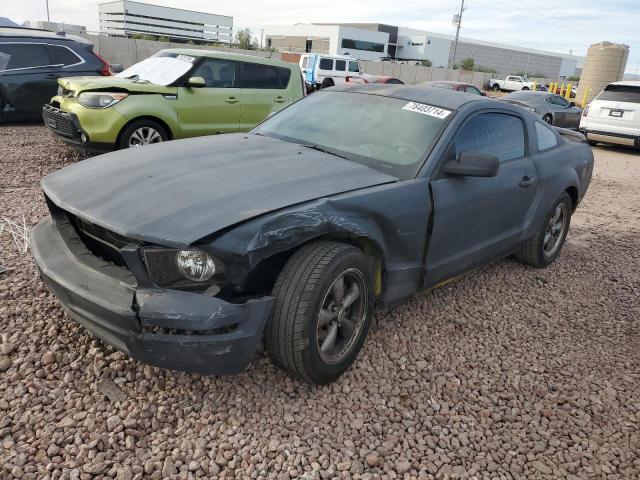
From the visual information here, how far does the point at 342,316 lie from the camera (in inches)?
108

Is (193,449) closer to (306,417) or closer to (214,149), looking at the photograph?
(306,417)

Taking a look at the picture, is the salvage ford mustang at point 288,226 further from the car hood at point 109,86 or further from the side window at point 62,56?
the side window at point 62,56

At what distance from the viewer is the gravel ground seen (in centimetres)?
226

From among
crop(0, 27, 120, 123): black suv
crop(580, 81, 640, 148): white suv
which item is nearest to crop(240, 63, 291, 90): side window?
crop(0, 27, 120, 123): black suv

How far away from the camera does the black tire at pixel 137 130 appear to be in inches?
266

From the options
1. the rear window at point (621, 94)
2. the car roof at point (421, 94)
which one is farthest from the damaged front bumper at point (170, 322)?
the rear window at point (621, 94)

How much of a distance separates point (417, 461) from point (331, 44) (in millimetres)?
92550

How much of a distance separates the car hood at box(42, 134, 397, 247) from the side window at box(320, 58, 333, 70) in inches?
872

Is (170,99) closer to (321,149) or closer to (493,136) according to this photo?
(321,149)

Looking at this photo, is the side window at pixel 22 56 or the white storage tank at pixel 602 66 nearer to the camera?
the side window at pixel 22 56

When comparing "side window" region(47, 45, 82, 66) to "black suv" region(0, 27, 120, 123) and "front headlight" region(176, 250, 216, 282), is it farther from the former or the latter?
"front headlight" region(176, 250, 216, 282)

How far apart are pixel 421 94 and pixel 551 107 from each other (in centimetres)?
1406

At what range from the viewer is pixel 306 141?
3.56 meters

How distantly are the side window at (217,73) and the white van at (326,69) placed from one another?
16.3 m
